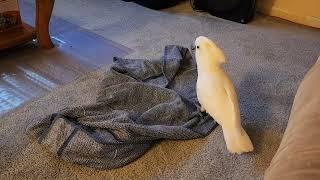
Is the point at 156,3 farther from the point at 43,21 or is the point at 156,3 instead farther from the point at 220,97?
the point at 220,97

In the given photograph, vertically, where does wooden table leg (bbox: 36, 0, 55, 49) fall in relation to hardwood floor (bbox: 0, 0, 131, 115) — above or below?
above

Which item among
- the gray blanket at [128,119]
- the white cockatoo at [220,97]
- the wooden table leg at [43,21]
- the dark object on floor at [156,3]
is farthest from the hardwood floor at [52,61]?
the white cockatoo at [220,97]

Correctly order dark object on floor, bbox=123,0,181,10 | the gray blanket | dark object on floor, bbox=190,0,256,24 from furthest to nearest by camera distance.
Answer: dark object on floor, bbox=123,0,181,10
dark object on floor, bbox=190,0,256,24
the gray blanket

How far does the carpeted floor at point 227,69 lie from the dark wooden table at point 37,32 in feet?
1.06

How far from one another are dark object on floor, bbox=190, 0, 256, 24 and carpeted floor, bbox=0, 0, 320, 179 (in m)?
0.06

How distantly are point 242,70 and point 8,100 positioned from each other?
101 cm

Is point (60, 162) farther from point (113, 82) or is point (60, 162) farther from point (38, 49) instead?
point (38, 49)

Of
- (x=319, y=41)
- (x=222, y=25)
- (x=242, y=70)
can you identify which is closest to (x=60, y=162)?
(x=242, y=70)

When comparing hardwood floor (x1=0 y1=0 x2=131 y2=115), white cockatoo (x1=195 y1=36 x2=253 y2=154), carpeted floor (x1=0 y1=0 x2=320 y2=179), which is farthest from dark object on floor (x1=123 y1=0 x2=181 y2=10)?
white cockatoo (x1=195 y1=36 x2=253 y2=154)

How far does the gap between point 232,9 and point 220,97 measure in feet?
3.60

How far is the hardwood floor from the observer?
138 centimetres

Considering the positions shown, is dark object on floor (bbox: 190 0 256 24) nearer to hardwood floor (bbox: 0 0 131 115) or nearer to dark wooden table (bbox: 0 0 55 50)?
hardwood floor (bbox: 0 0 131 115)

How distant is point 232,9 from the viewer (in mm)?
2014

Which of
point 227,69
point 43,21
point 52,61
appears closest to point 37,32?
point 43,21
